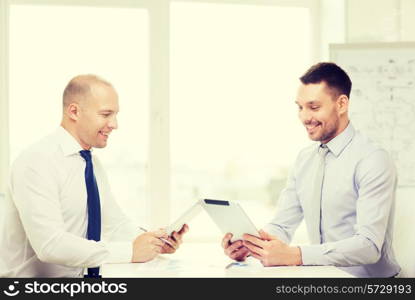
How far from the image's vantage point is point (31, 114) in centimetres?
439

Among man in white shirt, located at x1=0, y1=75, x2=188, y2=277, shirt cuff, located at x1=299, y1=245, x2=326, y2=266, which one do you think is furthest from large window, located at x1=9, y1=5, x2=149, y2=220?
shirt cuff, located at x1=299, y1=245, x2=326, y2=266

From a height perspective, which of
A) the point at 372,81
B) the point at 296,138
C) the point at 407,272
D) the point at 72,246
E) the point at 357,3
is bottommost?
the point at 407,272

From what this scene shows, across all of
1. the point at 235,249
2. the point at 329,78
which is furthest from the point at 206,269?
the point at 329,78

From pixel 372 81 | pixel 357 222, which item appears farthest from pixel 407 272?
pixel 372 81

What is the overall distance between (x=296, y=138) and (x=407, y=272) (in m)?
2.13

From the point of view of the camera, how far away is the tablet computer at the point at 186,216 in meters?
2.26

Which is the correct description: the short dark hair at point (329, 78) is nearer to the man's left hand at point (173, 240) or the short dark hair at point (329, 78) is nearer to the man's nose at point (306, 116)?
the man's nose at point (306, 116)

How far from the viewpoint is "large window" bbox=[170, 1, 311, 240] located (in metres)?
4.52

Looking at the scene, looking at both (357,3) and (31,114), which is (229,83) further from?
(31,114)

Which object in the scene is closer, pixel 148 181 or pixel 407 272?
pixel 407 272

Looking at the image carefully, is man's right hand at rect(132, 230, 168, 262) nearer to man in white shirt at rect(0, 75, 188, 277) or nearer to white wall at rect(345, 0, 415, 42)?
man in white shirt at rect(0, 75, 188, 277)

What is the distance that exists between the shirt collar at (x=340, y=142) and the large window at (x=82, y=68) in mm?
2014

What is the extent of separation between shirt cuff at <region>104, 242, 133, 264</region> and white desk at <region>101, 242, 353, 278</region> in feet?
0.09

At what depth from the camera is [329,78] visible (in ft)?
9.14
